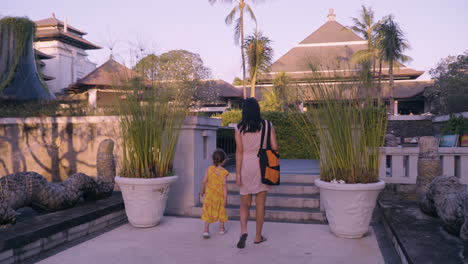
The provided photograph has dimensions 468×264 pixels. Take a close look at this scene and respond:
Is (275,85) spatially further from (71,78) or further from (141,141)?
(71,78)

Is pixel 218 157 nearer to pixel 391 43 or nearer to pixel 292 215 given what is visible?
pixel 292 215

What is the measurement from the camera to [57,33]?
31594 mm

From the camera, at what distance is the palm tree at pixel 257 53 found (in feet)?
58.7

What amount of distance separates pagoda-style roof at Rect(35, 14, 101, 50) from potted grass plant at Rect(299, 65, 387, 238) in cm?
3211

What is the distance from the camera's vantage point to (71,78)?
31766 mm

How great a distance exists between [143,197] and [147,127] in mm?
783

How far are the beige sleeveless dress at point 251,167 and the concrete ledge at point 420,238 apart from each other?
4.20 ft

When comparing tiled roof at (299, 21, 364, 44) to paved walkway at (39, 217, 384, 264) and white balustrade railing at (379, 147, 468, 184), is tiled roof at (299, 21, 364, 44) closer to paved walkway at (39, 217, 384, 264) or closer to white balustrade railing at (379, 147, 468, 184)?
white balustrade railing at (379, 147, 468, 184)

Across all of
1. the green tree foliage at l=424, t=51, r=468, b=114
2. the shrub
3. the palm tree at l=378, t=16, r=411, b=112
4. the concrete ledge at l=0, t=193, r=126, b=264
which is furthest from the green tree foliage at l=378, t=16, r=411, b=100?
the concrete ledge at l=0, t=193, r=126, b=264

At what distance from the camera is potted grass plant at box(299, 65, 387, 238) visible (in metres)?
3.67

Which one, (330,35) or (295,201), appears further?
(330,35)

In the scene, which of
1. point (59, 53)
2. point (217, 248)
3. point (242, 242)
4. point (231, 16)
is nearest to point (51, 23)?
point (59, 53)

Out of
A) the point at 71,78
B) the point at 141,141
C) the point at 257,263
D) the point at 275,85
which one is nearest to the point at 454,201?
the point at 257,263

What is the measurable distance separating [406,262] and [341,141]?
131 centimetres
